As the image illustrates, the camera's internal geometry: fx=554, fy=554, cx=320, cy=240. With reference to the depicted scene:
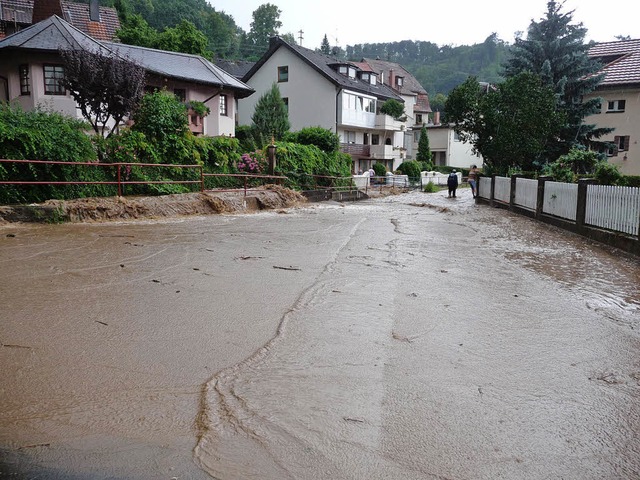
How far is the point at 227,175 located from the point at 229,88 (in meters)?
16.2

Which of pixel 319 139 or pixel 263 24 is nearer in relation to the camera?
pixel 319 139

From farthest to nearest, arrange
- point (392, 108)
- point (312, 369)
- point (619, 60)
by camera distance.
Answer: point (392, 108) < point (619, 60) < point (312, 369)

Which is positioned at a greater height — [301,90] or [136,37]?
[136,37]

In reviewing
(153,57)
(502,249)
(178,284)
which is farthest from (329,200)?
(178,284)

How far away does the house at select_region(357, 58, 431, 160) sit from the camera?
70.8m

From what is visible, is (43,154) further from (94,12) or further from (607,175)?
(94,12)

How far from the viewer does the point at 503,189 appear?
26094 millimetres

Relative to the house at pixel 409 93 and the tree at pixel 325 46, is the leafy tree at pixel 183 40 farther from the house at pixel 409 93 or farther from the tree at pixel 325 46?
the tree at pixel 325 46

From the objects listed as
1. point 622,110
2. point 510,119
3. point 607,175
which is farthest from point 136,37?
point 607,175

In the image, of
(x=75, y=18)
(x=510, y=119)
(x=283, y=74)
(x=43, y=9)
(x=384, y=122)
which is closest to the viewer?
(x=510, y=119)

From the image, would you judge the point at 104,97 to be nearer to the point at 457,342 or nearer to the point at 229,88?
the point at 229,88

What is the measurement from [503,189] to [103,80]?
1791 centimetres

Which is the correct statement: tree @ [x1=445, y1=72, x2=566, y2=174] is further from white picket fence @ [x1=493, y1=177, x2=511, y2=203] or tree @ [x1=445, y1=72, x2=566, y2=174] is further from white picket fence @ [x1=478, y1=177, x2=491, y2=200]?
white picket fence @ [x1=493, y1=177, x2=511, y2=203]

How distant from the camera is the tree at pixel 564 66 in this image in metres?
30.3
